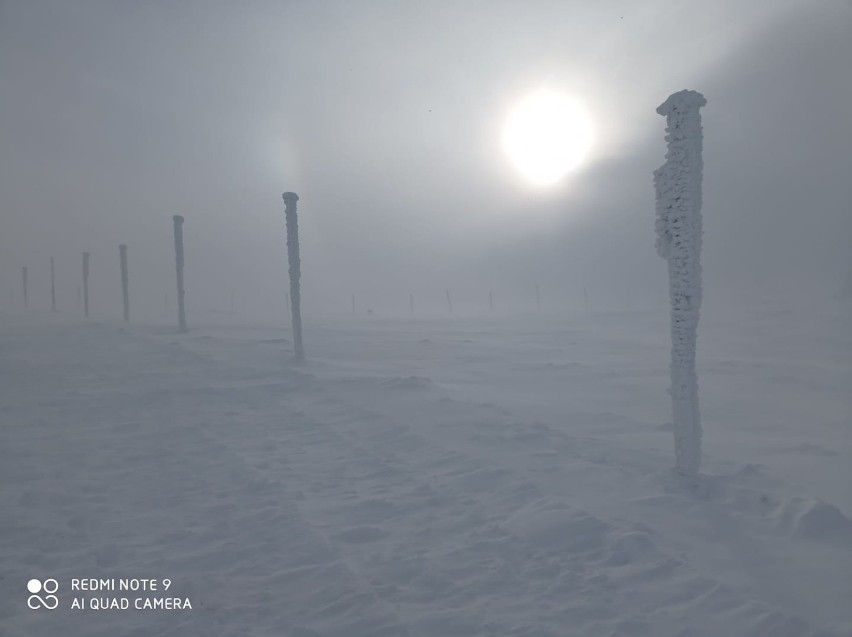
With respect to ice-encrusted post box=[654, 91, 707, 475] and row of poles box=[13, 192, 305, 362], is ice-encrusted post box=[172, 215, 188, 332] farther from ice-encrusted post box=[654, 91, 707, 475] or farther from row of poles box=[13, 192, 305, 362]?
ice-encrusted post box=[654, 91, 707, 475]

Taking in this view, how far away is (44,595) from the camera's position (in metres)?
5.12

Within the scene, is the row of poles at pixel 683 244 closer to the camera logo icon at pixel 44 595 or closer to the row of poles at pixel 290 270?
the camera logo icon at pixel 44 595

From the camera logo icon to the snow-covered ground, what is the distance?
8cm

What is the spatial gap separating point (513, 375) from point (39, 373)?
556 inches

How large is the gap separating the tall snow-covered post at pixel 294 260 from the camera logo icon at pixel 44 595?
12.5m

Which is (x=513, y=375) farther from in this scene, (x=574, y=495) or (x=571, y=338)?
(x=571, y=338)

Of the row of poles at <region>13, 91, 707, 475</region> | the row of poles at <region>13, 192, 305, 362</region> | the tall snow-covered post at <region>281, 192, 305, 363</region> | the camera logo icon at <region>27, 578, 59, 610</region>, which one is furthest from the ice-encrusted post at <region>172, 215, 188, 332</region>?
the row of poles at <region>13, 91, 707, 475</region>

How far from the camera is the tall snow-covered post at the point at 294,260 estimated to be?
17922mm

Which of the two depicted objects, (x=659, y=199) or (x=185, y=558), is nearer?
(x=185, y=558)

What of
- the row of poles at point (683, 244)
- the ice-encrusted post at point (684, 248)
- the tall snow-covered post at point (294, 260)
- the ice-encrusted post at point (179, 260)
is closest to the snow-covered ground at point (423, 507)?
the ice-encrusted post at point (684, 248)

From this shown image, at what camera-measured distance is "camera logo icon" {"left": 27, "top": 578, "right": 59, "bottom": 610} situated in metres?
4.95

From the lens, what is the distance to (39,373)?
15.9 meters

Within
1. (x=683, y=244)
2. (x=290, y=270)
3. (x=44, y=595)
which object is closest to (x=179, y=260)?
(x=290, y=270)

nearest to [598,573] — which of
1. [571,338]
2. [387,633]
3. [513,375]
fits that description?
[387,633]
